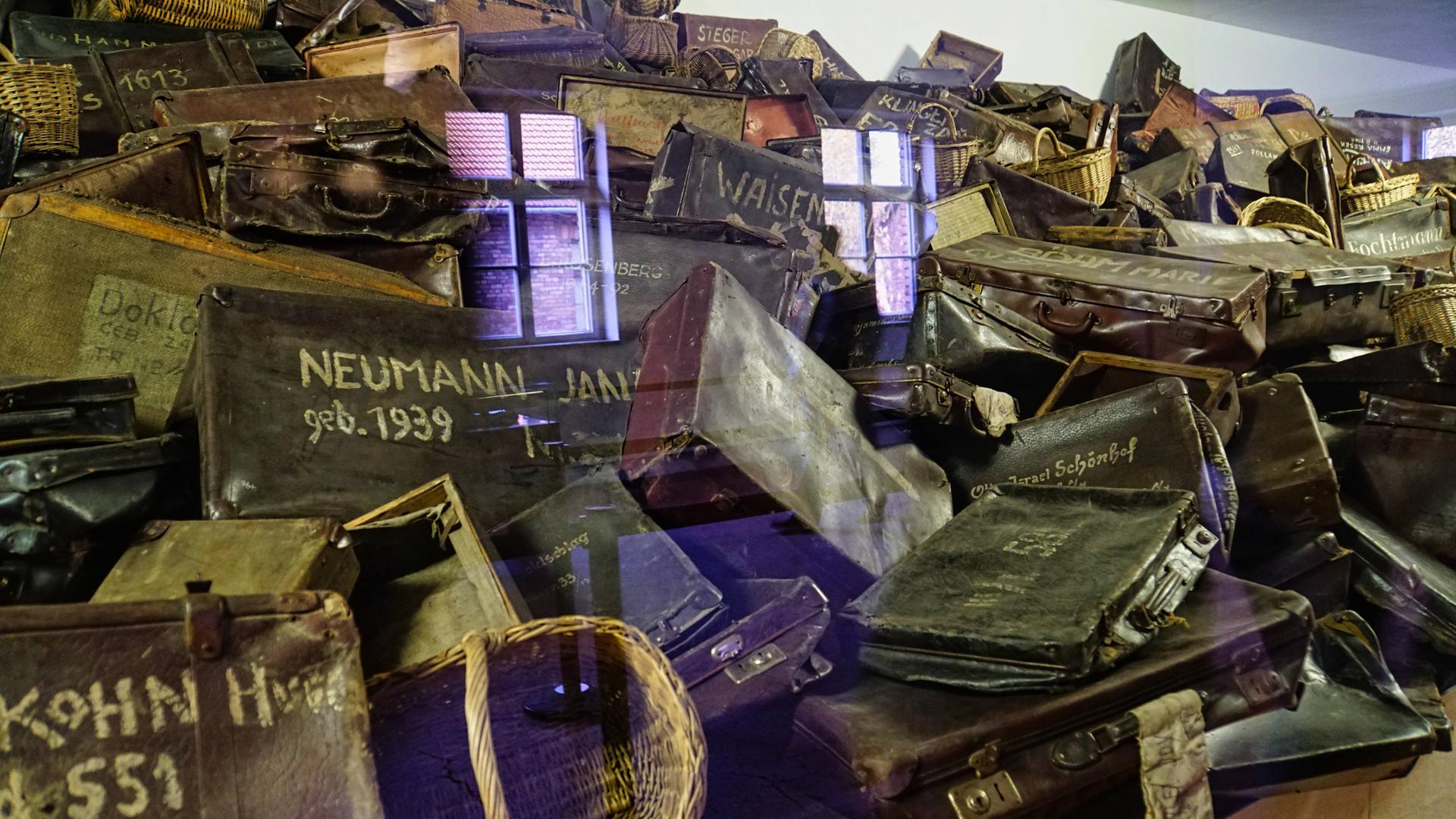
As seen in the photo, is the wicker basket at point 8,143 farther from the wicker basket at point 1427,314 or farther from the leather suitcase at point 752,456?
the wicker basket at point 1427,314

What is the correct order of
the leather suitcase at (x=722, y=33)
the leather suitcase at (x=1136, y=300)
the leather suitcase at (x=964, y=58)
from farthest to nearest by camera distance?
the leather suitcase at (x=964, y=58) → the leather suitcase at (x=722, y=33) → the leather suitcase at (x=1136, y=300)

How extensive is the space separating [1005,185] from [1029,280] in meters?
1.61

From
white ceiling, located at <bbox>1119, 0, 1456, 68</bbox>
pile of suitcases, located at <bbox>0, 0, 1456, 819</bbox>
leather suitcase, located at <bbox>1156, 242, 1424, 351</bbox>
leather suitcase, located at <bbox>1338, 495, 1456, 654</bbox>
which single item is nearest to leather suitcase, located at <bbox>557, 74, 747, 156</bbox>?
pile of suitcases, located at <bbox>0, 0, 1456, 819</bbox>

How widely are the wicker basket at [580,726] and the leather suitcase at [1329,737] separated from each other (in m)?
1.29

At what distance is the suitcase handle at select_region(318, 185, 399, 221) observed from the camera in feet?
9.46

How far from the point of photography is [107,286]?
249 cm

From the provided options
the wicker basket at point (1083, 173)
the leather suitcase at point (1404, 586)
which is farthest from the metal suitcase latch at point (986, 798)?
the wicker basket at point (1083, 173)

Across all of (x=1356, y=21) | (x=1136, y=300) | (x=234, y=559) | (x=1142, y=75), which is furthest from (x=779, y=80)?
(x=1356, y=21)

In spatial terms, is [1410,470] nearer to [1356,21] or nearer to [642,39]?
[642,39]

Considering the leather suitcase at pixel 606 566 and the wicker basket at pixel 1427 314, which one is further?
the wicker basket at pixel 1427 314

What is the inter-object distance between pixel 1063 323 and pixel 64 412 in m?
3.00

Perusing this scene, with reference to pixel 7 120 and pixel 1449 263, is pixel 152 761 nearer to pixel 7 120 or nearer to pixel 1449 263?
pixel 7 120

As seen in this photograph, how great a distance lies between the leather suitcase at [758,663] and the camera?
176cm

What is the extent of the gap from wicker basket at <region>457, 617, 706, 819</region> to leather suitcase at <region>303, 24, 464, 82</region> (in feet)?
12.1
